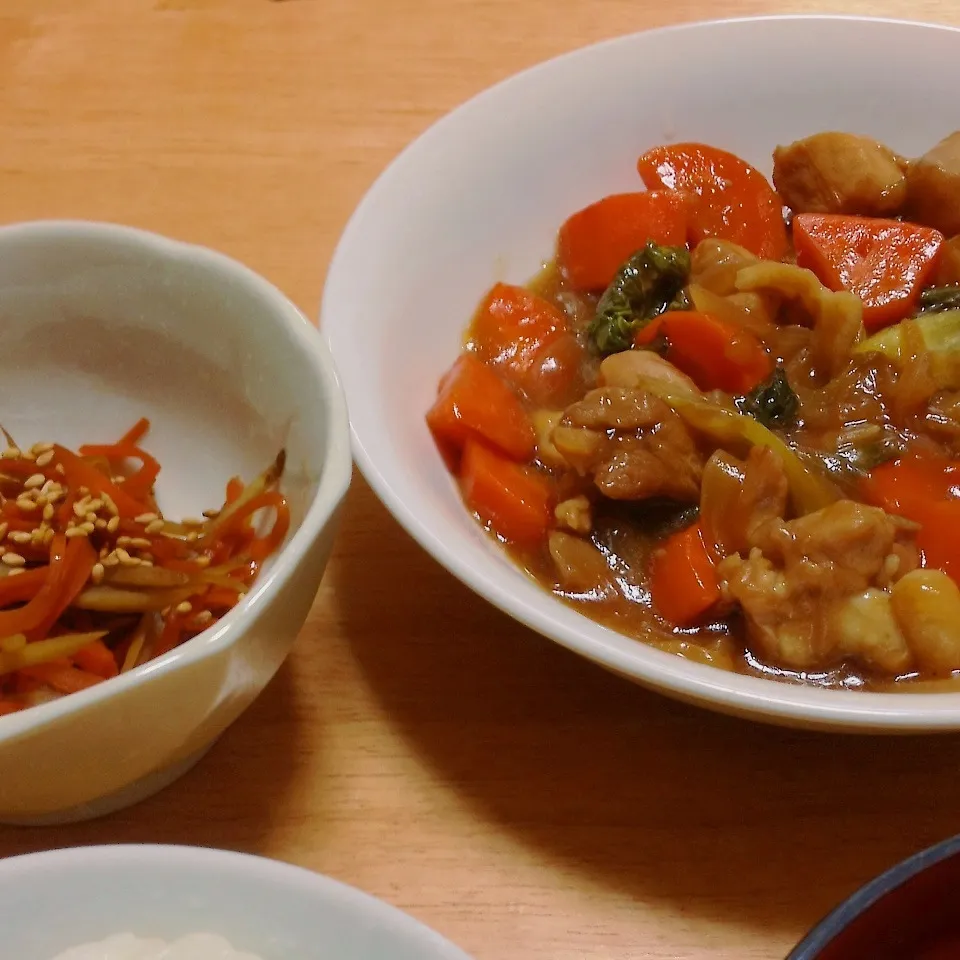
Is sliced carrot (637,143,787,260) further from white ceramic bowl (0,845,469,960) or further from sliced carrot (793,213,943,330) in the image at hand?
white ceramic bowl (0,845,469,960)

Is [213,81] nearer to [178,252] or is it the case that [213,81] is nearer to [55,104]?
[55,104]

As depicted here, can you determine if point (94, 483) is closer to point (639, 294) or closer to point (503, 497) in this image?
point (503, 497)

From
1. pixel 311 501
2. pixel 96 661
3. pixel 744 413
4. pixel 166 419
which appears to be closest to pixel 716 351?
pixel 744 413

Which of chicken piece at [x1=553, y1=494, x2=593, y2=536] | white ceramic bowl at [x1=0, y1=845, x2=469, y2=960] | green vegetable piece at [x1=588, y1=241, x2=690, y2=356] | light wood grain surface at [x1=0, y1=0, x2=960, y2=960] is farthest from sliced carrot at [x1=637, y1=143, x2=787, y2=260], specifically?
white ceramic bowl at [x1=0, y1=845, x2=469, y2=960]

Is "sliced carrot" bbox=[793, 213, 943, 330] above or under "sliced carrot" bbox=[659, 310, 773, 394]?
above

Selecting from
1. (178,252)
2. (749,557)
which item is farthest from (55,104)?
(749,557)

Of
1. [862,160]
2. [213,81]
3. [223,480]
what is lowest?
[223,480]
